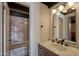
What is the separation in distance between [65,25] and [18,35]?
71 centimetres

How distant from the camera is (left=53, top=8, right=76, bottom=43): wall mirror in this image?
1.74m

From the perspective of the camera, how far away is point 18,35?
164cm

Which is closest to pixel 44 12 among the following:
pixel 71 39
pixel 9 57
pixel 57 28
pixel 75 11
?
pixel 57 28

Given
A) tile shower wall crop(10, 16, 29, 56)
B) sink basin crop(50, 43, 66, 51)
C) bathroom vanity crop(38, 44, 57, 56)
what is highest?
tile shower wall crop(10, 16, 29, 56)

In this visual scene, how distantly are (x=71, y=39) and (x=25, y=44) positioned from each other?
0.68m

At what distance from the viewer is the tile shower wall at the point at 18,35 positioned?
1.62m

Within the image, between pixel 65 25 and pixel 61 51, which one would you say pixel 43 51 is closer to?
pixel 61 51

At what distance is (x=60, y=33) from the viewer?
1.79m

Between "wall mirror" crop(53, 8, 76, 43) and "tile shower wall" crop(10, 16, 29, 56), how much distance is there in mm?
483

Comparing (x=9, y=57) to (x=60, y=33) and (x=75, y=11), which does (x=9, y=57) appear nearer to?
(x=60, y=33)

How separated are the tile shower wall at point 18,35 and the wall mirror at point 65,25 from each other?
483 mm

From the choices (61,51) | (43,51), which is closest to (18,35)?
(43,51)

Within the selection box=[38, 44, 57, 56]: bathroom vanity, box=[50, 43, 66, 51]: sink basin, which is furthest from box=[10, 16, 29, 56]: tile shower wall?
box=[50, 43, 66, 51]: sink basin

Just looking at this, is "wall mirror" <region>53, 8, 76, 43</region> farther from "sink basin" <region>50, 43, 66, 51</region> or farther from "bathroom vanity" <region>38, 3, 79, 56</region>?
"sink basin" <region>50, 43, 66, 51</region>
